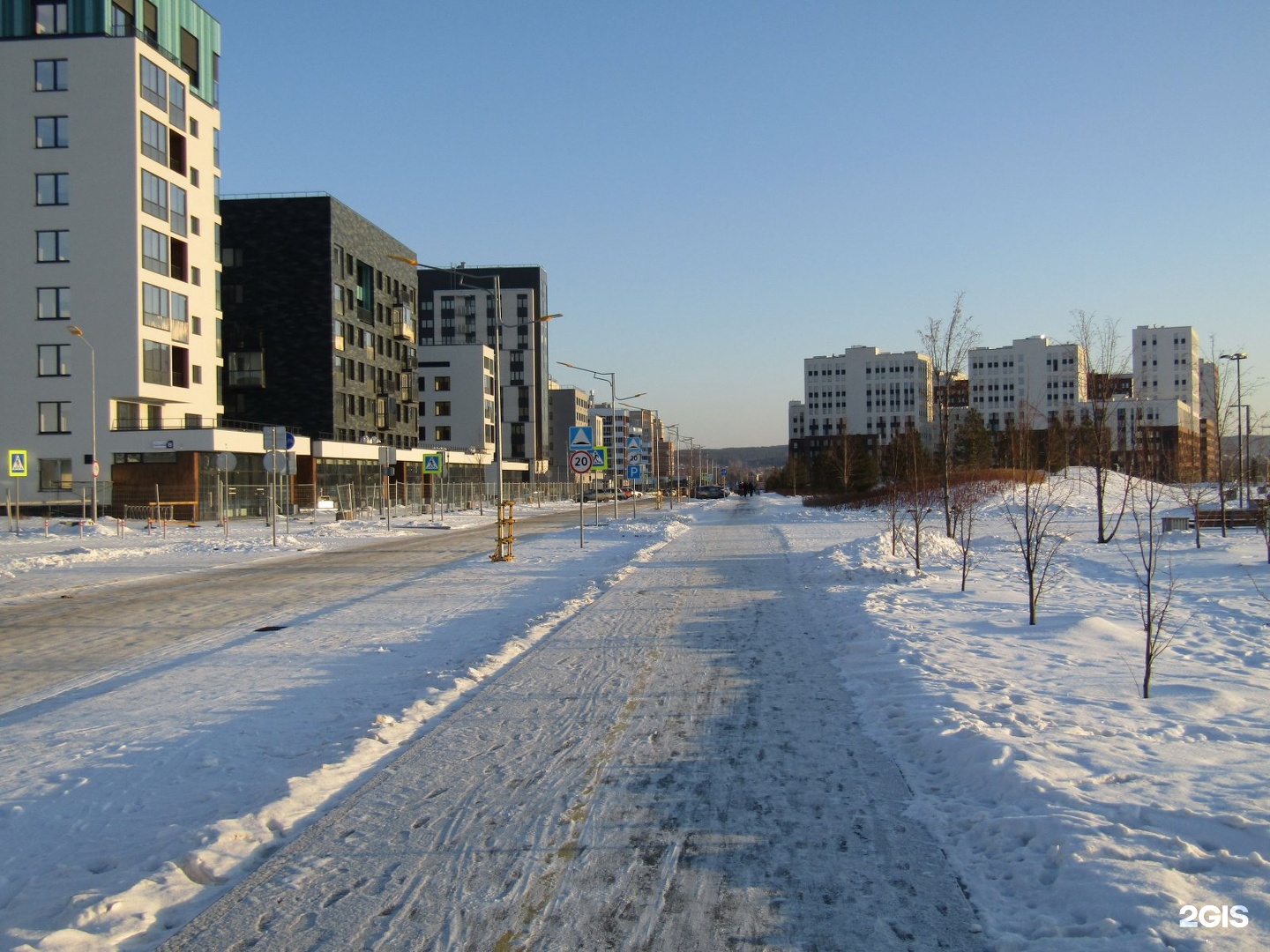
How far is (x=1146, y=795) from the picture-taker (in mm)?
5246

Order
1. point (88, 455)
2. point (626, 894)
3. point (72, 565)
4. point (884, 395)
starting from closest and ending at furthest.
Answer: point (626, 894) → point (72, 565) → point (88, 455) → point (884, 395)

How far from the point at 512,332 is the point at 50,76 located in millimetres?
87948

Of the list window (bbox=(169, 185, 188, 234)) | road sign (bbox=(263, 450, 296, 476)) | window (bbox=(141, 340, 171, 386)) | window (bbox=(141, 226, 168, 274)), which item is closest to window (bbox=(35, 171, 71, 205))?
window (bbox=(141, 226, 168, 274))

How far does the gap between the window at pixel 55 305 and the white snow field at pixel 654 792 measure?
46.4 meters

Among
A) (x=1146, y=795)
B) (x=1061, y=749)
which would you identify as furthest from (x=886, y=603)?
(x=1146, y=795)

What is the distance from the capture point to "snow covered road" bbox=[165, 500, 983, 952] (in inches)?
→ 154

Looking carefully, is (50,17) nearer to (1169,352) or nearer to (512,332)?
(512,332)

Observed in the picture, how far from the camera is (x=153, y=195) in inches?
2004

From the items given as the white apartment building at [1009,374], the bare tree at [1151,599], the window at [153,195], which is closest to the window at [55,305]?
the window at [153,195]

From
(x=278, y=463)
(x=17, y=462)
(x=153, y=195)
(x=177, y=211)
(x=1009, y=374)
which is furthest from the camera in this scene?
(x=1009, y=374)

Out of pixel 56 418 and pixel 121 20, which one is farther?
pixel 121 20

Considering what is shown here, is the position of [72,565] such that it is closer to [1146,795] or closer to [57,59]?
[1146,795]

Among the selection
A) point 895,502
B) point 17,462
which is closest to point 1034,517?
point 895,502

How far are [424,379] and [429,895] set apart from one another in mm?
102274
